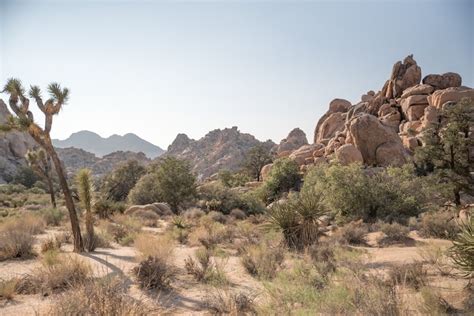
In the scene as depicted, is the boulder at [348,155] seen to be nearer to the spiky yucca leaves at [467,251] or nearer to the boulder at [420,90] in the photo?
the boulder at [420,90]

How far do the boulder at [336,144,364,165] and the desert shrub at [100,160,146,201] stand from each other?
26263 mm

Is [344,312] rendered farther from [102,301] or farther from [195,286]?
[195,286]

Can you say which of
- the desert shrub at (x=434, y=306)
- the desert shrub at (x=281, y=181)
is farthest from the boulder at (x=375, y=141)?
the desert shrub at (x=434, y=306)

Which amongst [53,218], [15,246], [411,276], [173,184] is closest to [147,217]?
[53,218]

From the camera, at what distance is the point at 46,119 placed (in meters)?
11.1

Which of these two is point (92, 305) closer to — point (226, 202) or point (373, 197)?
point (373, 197)

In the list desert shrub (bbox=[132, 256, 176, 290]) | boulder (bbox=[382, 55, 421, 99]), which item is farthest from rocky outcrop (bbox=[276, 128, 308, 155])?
desert shrub (bbox=[132, 256, 176, 290])

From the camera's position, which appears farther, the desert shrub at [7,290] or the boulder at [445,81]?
the boulder at [445,81]

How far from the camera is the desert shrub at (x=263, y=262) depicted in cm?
739

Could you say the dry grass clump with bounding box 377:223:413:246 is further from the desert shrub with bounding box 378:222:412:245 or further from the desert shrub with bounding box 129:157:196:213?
the desert shrub with bounding box 129:157:196:213

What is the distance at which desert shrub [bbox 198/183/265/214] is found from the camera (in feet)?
88.7

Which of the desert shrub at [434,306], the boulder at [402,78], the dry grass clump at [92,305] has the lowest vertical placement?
the desert shrub at [434,306]

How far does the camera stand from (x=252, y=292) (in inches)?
249

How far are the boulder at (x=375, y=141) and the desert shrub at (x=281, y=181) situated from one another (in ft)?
27.5
